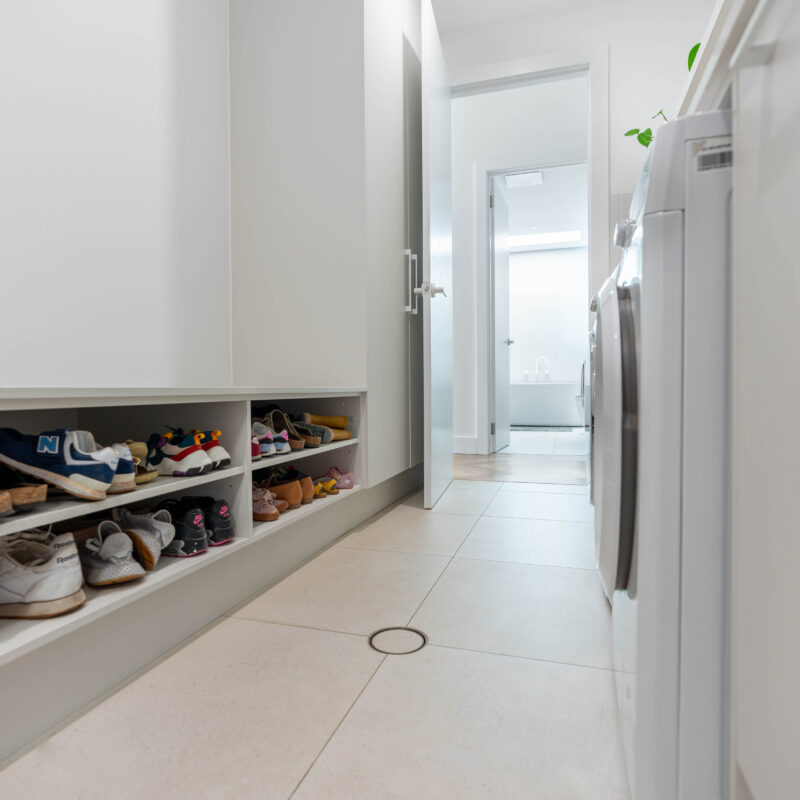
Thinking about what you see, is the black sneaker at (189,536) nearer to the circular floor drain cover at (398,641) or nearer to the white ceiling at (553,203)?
the circular floor drain cover at (398,641)

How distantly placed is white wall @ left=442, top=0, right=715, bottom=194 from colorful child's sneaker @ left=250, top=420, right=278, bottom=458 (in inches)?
92.7

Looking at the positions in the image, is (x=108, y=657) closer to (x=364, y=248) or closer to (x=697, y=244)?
(x=697, y=244)

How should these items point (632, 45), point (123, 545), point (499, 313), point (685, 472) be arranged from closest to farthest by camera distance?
1. point (685, 472)
2. point (123, 545)
3. point (632, 45)
4. point (499, 313)

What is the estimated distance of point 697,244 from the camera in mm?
574

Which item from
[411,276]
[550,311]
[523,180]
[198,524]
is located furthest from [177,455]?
[550,311]

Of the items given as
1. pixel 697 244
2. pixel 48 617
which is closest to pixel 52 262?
pixel 48 617

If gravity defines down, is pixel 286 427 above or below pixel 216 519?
above

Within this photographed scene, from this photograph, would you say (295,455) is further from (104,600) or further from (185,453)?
(104,600)

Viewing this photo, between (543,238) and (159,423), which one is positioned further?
(543,238)

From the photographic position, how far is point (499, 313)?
4352mm

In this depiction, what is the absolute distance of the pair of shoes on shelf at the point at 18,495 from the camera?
774mm

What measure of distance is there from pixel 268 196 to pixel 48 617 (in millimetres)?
1711

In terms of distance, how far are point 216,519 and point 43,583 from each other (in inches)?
17.0

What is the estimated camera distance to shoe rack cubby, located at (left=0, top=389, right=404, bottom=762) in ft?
2.71
